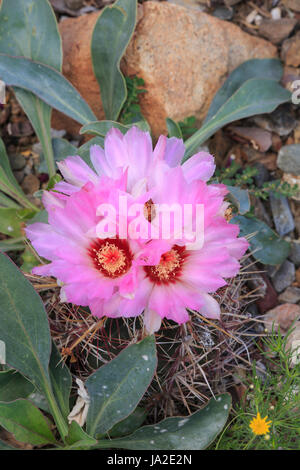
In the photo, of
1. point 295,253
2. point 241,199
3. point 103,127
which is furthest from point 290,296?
point 103,127

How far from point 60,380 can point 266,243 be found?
40.6 inches

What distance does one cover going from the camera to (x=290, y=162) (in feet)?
7.05

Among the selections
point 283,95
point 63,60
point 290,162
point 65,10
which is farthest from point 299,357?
point 65,10

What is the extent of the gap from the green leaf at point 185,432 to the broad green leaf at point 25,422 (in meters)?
0.18

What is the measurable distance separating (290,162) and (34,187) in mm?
1229

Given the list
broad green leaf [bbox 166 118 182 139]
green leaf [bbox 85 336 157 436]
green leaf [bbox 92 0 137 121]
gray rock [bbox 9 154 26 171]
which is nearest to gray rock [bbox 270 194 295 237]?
broad green leaf [bbox 166 118 182 139]

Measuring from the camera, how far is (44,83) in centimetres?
191

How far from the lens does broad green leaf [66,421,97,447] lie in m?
1.20

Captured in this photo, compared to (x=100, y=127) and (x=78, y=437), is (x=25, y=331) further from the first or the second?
(x=100, y=127)

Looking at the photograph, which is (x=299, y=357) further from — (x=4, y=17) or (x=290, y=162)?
(x=4, y=17)

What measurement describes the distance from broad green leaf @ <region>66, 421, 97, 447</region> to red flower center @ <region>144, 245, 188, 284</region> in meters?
0.46

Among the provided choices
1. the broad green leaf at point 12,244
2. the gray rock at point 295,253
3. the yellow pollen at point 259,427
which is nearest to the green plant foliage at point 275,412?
the yellow pollen at point 259,427

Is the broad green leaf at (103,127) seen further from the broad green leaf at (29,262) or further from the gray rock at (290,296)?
the gray rock at (290,296)

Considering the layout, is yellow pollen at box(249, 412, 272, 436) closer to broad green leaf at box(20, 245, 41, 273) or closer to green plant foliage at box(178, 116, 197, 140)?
broad green leaf at box(20, 245, 41, 273)
